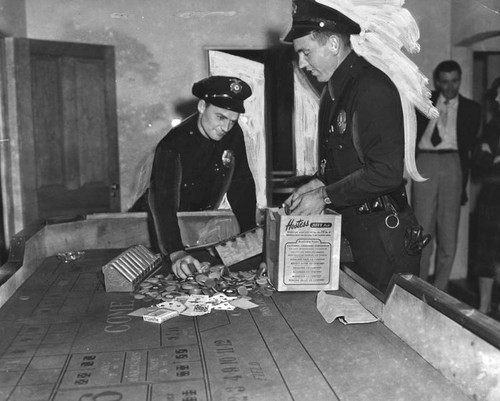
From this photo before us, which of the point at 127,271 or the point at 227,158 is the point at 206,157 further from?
the point at 127,271

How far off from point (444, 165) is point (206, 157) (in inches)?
83.6

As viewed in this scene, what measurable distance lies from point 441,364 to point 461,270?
3852 mm

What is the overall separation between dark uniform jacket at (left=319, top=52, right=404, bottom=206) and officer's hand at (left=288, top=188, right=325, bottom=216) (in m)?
0.05

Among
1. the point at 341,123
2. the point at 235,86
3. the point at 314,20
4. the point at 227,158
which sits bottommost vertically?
the point at 227,158

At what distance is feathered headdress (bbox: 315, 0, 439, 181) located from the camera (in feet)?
8.23

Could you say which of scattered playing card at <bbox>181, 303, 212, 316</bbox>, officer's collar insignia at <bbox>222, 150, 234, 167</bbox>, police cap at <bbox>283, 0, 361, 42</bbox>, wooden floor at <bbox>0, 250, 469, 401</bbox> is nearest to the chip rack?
wooden floor at <bbox>0, 250, 469, 401</bbox>

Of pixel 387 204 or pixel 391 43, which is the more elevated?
pixel 391 43

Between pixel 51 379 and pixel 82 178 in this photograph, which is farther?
pixel 82 178

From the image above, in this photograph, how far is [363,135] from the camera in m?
2.26

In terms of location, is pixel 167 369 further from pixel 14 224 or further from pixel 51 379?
pixel 14 224

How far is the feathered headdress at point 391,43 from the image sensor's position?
2510mm

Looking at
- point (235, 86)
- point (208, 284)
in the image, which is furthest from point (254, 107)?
point (208, 284)

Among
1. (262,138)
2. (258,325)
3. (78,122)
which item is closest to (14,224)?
(78,122)

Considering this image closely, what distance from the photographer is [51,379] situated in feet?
4.36
